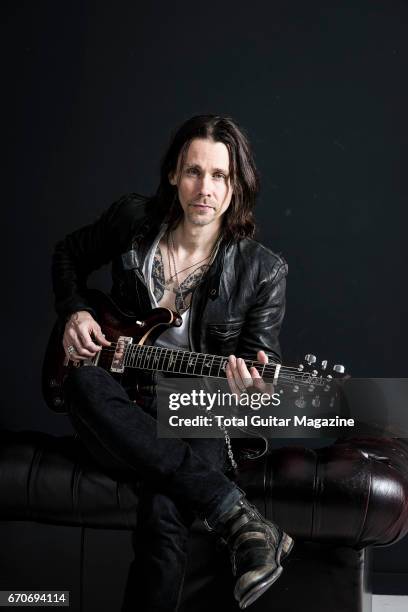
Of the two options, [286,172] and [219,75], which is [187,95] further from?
[286,172]

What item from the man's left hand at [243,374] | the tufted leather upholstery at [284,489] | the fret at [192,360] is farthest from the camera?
the fret at [192,360]

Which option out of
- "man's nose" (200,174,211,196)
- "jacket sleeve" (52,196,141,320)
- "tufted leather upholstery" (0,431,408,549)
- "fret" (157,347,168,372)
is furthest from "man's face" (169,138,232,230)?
"tufted leather upholstery" (0,431,408,549)

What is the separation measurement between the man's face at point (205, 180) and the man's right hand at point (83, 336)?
0.41 meters

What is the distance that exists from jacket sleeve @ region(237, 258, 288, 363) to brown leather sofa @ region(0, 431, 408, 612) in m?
0.31

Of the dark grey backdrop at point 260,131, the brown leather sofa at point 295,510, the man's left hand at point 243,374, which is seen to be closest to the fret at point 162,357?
the man's left hand at point 243,374

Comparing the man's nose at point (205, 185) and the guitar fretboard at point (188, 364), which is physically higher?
the man's nose at point (205, 185)

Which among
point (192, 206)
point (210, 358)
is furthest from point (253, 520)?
point (192, 206)

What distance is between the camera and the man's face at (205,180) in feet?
7.79

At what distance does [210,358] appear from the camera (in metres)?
2.25

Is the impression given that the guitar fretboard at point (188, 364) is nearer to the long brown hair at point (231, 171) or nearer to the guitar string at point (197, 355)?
the guitar string at point (197, 355)

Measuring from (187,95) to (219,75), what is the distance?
13 cm

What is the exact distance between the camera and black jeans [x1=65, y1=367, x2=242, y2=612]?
6.18ft

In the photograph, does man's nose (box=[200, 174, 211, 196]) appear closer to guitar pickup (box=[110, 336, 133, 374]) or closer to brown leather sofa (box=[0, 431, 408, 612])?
guitar pickup (box=[110, 336, 133, 374])

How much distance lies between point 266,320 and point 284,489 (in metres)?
0.53
